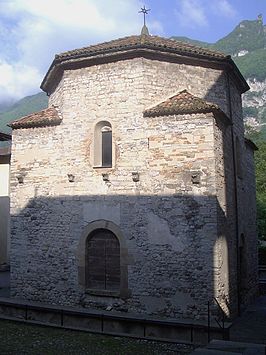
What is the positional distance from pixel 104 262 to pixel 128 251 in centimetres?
96

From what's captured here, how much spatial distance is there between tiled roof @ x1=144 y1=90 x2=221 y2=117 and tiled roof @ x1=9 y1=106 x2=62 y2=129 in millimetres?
3191

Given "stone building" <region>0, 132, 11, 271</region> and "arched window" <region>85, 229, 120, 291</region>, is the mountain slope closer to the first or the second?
"stone building" <region>0, 132, 11, 271</region>

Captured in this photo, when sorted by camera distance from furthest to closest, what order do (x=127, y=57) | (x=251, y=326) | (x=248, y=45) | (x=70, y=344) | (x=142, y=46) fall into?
(x=248, y=45)
(x=127, y=57)
(x=142, y=46)
(x=251, y=326)
(x=70, y=344)

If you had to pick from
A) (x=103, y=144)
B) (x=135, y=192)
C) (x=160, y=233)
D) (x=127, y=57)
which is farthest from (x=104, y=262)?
(x=127, y=57)

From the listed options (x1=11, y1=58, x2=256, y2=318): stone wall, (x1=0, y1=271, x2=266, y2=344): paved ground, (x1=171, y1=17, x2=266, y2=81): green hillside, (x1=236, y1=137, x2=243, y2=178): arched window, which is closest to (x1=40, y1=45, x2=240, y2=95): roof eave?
(x1=11, y1=58, x2=256, y2=318): stone wall

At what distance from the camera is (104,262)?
11609mm

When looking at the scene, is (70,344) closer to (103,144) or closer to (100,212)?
(100,212)

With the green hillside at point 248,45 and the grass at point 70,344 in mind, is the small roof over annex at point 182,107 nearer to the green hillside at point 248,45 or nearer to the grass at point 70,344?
the grass at point 70,344

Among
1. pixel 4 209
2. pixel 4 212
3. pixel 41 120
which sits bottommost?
pixel 4 212

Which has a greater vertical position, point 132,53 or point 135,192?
point 132,53

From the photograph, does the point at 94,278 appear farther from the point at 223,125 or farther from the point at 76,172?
the point at 223,125

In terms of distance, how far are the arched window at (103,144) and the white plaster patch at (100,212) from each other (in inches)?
49.9

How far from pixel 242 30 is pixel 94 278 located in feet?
480

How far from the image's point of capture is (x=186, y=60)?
40.1 ft
